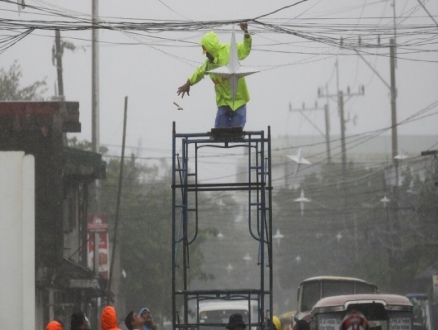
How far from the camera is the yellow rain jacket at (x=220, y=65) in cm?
1257

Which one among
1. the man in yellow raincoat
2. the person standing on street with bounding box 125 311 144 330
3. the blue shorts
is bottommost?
the person standing on street with bounding box 125 311 144 330

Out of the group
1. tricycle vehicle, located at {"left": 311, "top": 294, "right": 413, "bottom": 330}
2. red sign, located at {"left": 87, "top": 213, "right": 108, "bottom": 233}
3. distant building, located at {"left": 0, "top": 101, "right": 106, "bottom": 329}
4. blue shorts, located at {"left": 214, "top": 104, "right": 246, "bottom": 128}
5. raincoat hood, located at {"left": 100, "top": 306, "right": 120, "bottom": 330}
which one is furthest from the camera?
red sign, located at {"left": 87, "top": 213, "right": 108, "bottom": 233}

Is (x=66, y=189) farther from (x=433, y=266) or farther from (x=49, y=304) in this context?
(x=433, y=266)

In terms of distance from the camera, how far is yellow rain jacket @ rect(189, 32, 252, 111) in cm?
1257

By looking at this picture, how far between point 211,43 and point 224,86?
53cm

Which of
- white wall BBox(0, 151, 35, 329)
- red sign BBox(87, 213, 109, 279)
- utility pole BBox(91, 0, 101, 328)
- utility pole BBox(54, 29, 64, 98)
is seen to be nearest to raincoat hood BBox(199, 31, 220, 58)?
white wall BBox(0, 151, 35, 329)

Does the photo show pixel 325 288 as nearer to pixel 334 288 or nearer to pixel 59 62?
pixel 334 288

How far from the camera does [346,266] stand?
68.3 m

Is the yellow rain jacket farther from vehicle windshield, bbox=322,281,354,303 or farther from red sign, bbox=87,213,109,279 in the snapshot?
red sign, bbox=87,213,109,279

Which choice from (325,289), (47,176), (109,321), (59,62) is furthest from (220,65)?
(59,62)

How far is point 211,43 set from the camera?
1259 cm

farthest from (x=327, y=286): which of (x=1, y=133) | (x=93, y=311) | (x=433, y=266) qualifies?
(x=433, y=266)

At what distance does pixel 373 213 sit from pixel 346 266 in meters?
7.89

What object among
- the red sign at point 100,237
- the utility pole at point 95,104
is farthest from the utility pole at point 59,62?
the red sign at point 100,237
